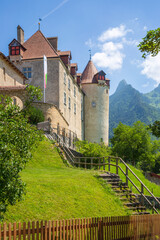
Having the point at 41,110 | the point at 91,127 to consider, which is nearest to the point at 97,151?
the point at 41,110

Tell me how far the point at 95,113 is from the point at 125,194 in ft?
137

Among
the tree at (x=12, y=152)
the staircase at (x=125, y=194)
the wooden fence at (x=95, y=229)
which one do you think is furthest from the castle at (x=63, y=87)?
the tree at (x=12, y=152)

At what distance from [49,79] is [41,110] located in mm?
10442

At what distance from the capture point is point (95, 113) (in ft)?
188

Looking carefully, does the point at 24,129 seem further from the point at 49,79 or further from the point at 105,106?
the point at 105,106

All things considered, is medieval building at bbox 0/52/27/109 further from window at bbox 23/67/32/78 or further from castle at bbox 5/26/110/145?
window at bbox 23/67/32/78

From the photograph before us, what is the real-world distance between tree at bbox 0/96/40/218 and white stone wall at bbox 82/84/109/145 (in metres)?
48.3

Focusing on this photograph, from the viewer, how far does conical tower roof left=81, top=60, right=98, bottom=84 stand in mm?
58031

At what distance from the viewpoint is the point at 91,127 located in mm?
57188

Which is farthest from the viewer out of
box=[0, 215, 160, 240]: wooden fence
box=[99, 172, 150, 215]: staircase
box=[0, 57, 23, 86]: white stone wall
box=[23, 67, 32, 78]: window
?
box=[23, 67, 32, 78]: window

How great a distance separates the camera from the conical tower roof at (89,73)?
58031 mm

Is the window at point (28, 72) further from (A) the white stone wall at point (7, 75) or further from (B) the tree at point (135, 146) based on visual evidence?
(B) the tree at point (135, 146)

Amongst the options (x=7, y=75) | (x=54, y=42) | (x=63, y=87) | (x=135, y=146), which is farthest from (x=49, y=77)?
(x=135, y=146)

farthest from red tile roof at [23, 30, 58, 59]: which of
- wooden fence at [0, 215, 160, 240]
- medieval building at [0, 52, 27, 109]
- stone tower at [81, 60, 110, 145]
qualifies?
wooden fence at [0, 215, 160, 240]
